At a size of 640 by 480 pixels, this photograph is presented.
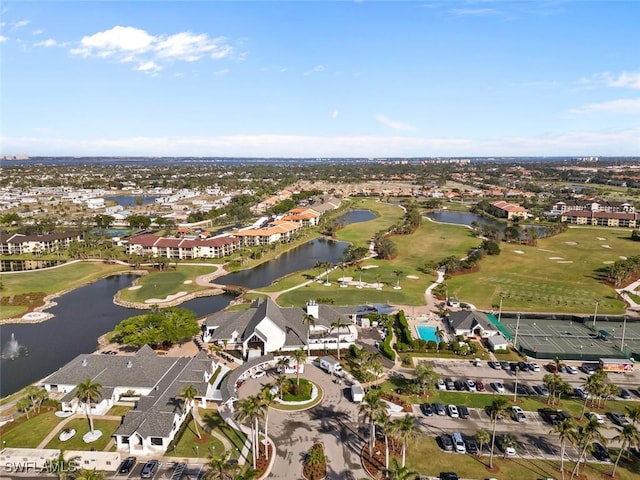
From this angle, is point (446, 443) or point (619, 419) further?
point (619, 419)

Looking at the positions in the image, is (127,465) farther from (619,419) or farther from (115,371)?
(619,419)

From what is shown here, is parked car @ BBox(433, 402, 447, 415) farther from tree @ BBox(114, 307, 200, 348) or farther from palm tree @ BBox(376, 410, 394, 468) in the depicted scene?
tree @ BBox(114, 307, 200, 348)

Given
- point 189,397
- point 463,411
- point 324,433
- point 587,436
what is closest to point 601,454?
point 587,436

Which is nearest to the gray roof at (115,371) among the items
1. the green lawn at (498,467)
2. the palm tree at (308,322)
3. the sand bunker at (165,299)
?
the palm tree at (308,322)

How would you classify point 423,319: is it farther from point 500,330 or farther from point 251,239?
point 251,239

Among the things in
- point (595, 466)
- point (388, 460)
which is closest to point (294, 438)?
point (388, 460)

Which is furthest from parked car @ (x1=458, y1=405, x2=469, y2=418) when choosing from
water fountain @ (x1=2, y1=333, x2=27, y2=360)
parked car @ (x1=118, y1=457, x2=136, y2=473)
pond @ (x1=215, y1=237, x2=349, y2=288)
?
water fountain @ (x1=2, y1=333, x2=27, y2=360)

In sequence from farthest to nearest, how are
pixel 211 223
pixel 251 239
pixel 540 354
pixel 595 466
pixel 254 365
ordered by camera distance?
1. pixel 211 223
2. pixel 251 239
3. pixel 540 354
4. pixel 254 365
5. pixel 595 466
